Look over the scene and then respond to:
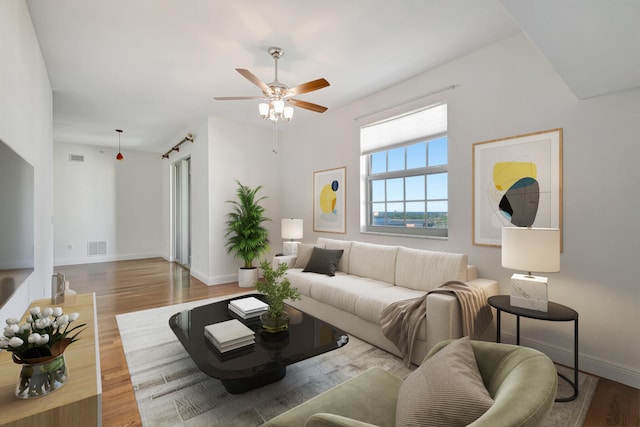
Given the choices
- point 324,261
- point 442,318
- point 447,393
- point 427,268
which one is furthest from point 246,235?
point 447,393

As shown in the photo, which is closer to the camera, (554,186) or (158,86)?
(554,186)

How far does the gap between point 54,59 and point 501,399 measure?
4654 millimetres

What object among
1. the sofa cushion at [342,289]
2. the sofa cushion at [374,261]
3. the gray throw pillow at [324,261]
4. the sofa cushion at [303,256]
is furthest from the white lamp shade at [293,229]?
the sofa cushion at [342,289]

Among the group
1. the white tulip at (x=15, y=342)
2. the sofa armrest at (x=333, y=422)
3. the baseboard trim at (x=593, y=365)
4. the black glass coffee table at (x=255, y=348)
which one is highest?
the white tulip at (x=15, y=342)

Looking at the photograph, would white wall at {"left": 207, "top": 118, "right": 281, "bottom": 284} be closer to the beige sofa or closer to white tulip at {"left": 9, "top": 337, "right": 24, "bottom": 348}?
the beige sofa

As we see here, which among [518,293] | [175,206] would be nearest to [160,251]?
[175,206]

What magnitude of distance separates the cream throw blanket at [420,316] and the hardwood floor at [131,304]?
0.79 meters

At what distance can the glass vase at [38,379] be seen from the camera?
3.91ft

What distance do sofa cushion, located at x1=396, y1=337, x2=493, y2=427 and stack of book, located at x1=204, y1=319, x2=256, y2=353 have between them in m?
1.20

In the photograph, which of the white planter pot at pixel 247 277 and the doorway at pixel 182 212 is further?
the doorway at pixel 182 212

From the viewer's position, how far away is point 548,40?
1.74 m

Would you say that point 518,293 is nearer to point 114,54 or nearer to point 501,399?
point 501,399

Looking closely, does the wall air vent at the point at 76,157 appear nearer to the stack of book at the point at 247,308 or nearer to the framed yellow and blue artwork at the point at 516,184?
the stack of book at the point at 247,308

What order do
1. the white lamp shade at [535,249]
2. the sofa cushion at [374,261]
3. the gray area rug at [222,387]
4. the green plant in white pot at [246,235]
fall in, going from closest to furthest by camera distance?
the gray area rug at [222,387], the white lamp shade at [535,249], the sofa cushion at [374,261], the green plant in white pot at [246,235]
